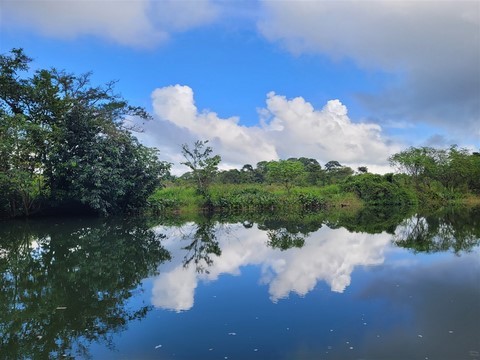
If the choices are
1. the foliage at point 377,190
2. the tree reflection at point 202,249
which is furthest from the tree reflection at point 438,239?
the foliage at point 377,190

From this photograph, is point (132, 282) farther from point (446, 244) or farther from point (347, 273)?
point (446, 244)

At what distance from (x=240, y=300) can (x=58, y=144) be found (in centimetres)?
1489

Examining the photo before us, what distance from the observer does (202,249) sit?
1114 cm

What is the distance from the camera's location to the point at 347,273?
7973 millimetres

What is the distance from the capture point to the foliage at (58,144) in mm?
16422

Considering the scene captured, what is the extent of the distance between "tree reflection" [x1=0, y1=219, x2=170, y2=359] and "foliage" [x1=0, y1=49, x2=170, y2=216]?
4.74m

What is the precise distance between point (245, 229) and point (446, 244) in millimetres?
7833

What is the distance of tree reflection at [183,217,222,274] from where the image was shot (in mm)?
9070

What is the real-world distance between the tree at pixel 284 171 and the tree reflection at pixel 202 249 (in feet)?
50.2

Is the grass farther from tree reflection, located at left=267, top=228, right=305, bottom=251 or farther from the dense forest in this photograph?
tree reflection, located at left=267, top=228, right=305, bottom=251

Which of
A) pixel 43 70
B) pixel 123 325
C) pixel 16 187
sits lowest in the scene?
pixel 123 325

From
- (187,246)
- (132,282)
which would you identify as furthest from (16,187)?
(132,282)

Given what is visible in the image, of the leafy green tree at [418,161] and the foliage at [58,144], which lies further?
the leafy green tree at [418,161]

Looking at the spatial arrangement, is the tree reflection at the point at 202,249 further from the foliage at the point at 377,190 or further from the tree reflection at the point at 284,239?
the foliage at the point at 377,190
